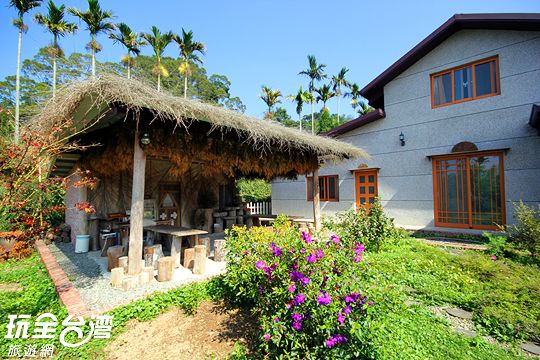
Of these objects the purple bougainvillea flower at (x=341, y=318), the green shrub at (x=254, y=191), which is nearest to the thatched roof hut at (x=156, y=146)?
the purple bougainvillea flower at (x=341, y=318)

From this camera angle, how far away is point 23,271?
504cm

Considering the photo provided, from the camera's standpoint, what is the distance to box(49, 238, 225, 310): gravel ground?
11.4ft

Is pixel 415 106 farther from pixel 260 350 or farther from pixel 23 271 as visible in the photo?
pixel 23 271

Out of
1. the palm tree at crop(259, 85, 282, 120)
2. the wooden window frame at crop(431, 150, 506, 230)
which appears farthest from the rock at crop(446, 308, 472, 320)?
the palm tree at crop(259, 85, 282, 120)

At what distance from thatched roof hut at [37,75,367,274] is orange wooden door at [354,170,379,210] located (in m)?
2.48

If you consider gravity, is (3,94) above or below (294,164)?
above

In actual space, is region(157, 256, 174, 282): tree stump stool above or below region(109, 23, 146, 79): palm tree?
below

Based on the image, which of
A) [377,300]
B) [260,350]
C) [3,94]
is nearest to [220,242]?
[260,350]

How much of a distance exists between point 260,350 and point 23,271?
18.4 feet

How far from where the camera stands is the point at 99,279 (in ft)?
13.8

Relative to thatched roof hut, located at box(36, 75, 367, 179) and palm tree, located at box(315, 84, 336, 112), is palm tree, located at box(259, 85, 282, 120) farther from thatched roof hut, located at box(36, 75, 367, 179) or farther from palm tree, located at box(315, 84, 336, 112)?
thatched roof hut, located at box(36, 75, 367, 179)

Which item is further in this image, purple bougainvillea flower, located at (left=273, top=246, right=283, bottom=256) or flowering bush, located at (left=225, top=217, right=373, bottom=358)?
purple bougainvillea flower, located at (left=273, top=246, right=283, bottom=256)

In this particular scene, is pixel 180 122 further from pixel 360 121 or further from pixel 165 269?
pixel 360 121

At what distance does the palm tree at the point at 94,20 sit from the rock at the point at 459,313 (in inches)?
779
